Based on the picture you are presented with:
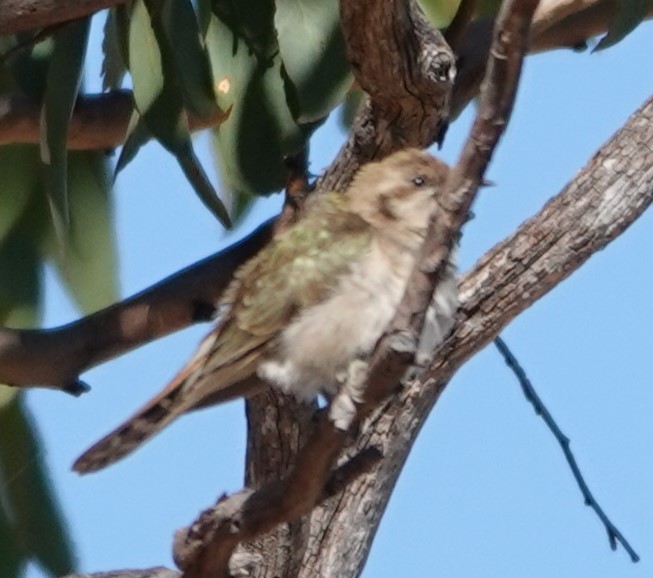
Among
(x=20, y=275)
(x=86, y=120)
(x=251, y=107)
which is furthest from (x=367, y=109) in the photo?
(x=20, y=275)

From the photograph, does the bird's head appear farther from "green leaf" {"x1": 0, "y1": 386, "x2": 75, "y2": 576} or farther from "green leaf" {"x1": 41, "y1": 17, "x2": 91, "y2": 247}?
"green leaf" {"x1": 0, "y1": 386, "x2": 75, "y2": 576}

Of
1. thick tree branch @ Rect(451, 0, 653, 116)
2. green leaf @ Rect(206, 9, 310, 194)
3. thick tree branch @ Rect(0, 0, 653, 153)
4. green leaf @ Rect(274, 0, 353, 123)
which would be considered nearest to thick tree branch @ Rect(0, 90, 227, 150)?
thick tree branch @ Rect(0, 0, 653, 153)

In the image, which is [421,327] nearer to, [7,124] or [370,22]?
[370,22]

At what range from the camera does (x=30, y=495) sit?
4.44m

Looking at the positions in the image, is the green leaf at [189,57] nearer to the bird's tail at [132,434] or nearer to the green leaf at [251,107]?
the green leaf at [251,107]

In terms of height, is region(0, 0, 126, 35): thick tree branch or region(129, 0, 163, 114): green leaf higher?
region(129, 0, 163, 114): green leaf

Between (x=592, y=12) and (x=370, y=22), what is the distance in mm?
1249

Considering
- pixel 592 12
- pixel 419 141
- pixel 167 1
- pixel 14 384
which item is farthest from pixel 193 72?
pixel 592 12

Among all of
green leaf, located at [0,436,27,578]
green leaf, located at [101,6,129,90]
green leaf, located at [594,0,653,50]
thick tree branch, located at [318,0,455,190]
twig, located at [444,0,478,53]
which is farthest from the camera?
green leaf, located at [0,436,27,578]

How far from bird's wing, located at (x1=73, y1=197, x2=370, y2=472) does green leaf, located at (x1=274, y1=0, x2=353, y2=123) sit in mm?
302

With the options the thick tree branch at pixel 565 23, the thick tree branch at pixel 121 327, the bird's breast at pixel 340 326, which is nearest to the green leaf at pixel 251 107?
the thick tree branch at pixel 121 327

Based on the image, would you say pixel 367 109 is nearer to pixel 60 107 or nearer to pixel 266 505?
pixel 60 107

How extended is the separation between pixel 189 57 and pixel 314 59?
0.87ft

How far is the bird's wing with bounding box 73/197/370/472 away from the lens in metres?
3.05
